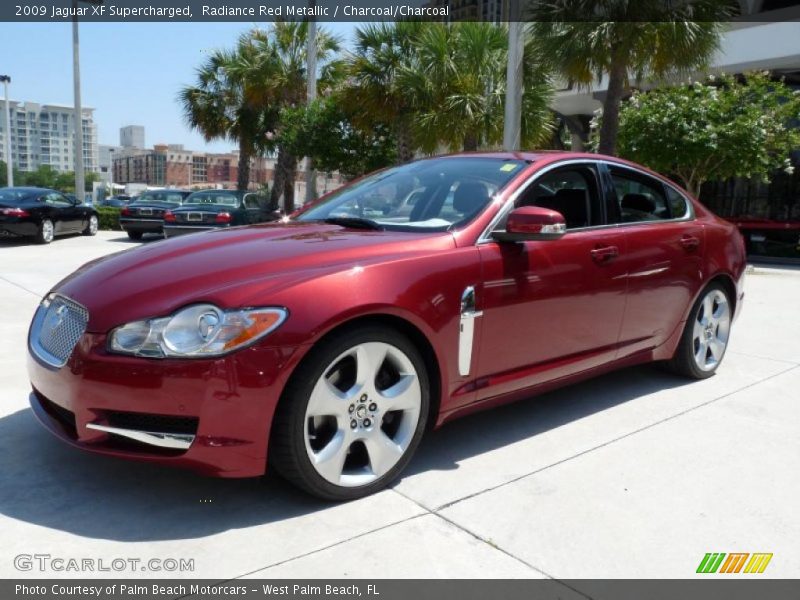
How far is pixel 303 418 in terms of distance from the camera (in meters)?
2.72

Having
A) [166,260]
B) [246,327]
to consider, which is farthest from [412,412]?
[166,260]

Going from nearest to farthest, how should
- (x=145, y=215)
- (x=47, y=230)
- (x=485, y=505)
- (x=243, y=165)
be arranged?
(x=485, y=505), (x=47, y=230), (x=145, y=215), (x=243, y=165)

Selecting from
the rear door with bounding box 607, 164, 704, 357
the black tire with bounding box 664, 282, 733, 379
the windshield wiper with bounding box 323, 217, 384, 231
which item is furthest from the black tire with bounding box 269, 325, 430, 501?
the black tire with bounding box 664, 282, 733, 379

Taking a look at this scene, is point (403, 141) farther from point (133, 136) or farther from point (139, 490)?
point (133, 136)

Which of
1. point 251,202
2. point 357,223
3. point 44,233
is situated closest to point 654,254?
point 357,223

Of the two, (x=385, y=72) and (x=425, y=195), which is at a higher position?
(x=385, y=72)

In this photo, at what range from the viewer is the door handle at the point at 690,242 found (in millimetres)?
4500

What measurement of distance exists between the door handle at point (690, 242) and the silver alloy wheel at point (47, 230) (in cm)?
1448

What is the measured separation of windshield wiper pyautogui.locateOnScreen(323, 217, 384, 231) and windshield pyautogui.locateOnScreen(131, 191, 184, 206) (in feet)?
49.5

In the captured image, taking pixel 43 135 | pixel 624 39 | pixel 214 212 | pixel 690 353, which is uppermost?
pixel 43 135

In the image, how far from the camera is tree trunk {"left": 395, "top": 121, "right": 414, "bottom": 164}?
17061 millimetres

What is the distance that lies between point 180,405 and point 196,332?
270 millimetres

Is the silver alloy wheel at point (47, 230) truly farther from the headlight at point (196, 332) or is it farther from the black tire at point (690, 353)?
the headlight at point (196, 332)

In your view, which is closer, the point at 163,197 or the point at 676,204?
the point at 676,204
